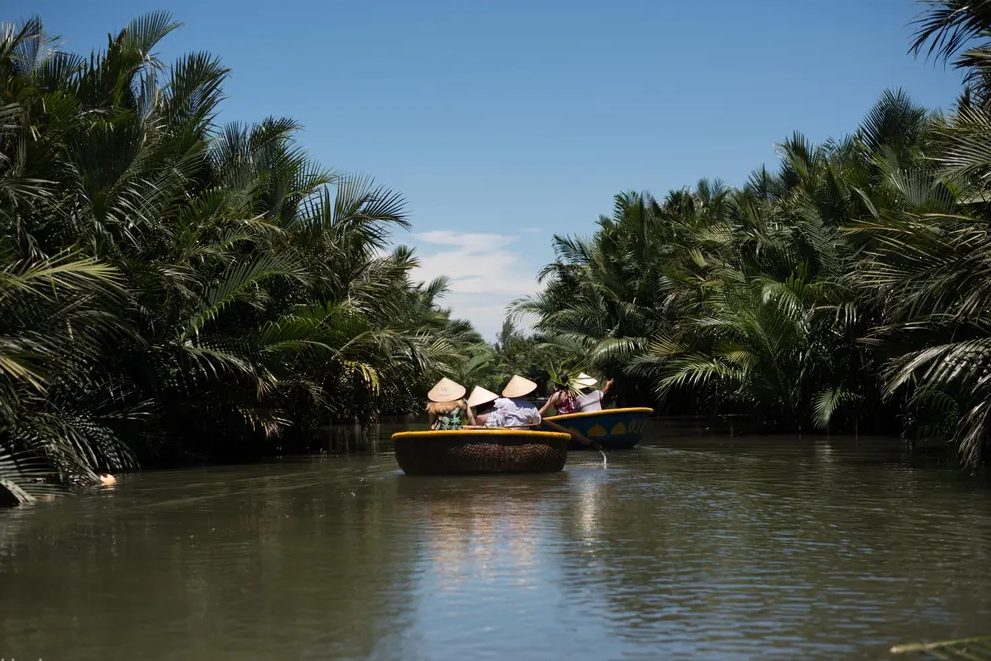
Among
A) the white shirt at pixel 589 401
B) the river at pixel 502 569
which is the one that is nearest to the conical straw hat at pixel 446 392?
the river at pixel 502 569

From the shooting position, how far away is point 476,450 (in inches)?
625

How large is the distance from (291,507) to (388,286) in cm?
1127

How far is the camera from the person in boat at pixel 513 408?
57.0ft

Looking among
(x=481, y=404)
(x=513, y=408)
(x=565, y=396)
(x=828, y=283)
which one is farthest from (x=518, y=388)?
(x=828, y=283)

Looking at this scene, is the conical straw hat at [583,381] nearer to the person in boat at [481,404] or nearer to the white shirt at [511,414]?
the white shirt at [511,414]

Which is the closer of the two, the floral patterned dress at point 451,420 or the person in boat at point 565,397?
the floral patterned dress at point 451,420

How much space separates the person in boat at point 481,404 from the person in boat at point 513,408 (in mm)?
84

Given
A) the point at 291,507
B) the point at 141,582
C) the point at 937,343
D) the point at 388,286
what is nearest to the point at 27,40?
the point at 388,286

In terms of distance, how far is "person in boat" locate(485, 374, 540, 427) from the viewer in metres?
17.4

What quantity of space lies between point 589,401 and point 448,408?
5496 mm

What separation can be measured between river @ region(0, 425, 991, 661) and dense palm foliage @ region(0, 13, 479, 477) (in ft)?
5.75

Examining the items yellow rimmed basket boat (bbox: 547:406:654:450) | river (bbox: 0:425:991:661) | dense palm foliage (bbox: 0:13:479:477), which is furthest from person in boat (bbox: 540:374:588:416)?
river (bbox: 0:425:991:661)

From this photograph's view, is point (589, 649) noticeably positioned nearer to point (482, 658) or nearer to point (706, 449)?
point (482, 658)

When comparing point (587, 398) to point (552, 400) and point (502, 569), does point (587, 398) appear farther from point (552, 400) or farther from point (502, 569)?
point (502, 569)
